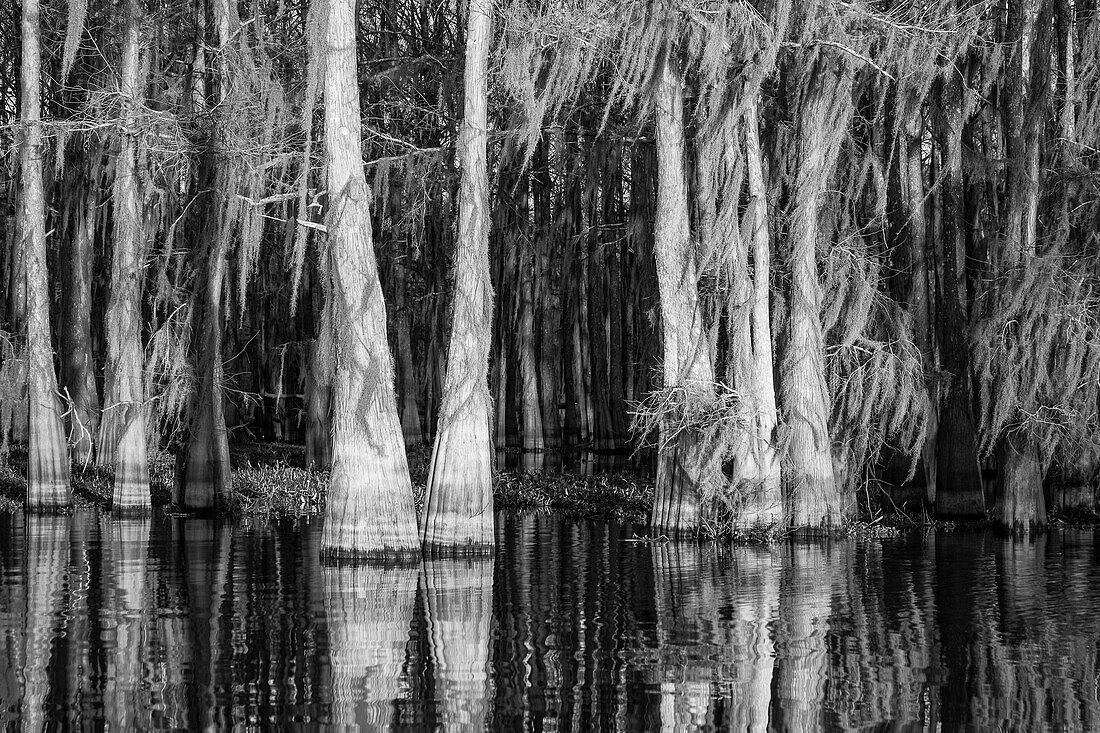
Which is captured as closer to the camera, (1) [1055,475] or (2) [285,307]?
(1) [1055,475]

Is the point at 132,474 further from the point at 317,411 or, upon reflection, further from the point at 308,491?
the point at 317,411

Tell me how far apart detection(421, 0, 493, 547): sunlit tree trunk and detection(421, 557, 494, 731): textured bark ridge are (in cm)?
46

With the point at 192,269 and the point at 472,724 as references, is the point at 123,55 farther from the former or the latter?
the point at 472,724

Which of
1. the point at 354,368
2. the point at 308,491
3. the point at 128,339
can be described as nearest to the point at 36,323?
the point at 128,339

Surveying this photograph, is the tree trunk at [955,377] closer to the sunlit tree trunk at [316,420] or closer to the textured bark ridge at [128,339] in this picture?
the sunlit tree trunk at [316,420]

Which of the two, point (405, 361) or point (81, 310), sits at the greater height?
point (81, 310)

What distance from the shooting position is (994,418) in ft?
58.4

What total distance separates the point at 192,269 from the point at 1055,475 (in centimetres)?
1393

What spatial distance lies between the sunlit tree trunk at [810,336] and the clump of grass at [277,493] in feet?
27.9

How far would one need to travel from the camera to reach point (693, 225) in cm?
1883

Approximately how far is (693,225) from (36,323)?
1070 cm

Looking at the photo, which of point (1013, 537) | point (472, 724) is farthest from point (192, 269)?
point (472, 724)

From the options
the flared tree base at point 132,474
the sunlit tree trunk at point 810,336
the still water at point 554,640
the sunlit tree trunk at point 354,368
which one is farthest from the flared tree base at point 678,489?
the flared tree base at point 132,474

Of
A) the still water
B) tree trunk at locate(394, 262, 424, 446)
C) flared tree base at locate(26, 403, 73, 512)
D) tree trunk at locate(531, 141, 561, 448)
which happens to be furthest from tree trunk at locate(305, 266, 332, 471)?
the still water
